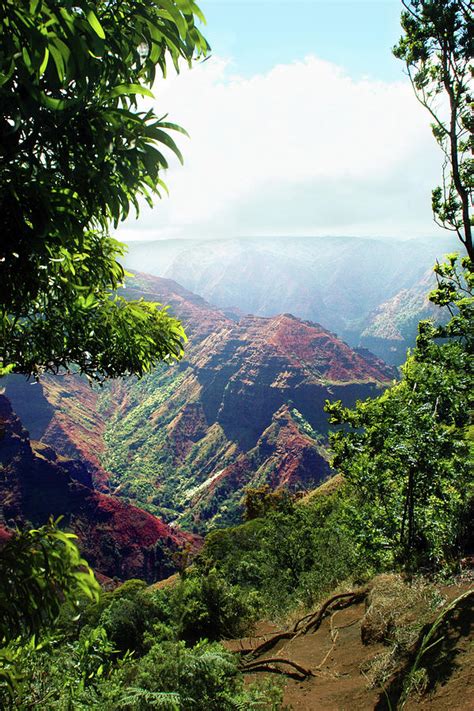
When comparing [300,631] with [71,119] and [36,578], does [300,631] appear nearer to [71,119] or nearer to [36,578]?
[36,578]

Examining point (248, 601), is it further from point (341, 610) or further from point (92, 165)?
point (92, 165)

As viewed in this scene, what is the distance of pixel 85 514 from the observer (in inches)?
4867

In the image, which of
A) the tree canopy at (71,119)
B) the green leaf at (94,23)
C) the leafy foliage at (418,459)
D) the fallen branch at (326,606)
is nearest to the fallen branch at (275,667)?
the fallen branch at (326,606)

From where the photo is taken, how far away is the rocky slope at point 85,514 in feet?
372

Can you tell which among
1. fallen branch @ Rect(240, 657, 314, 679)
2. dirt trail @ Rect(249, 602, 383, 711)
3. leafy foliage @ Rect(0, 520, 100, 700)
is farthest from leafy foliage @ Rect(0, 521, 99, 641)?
fallen branch @ Rect(240, 657, 314, 679)

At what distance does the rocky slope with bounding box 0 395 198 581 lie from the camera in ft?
372

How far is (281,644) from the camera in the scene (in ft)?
30.4

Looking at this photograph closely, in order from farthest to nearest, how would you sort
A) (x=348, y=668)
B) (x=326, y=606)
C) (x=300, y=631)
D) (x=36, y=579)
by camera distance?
(x=326, y=606) < (x=300, y=631) < (x=348, y=668) < (x=36, y=579)

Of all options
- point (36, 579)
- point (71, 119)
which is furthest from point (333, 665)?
point (71, 119)

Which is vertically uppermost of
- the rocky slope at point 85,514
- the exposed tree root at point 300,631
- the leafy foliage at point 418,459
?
the leafy foliage at point 418,459

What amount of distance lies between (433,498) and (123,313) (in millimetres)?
9528

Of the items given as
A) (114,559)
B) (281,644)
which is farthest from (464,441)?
(114,559)

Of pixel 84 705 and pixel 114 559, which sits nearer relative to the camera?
pixel 84 705

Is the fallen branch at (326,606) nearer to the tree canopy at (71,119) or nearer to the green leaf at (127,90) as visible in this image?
the tree canopy at (71,119)
